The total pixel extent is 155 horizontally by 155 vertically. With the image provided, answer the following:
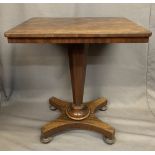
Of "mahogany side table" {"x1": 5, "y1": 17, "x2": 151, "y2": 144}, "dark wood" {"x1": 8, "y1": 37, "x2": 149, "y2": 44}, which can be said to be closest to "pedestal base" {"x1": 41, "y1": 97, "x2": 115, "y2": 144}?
"mahogany side table" {"x1": 5, "y1": 17, "x2": 151, "y2": 144}

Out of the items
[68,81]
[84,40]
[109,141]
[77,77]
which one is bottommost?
[109,141]

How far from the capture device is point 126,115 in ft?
5.27

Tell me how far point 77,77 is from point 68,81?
1.48 feet

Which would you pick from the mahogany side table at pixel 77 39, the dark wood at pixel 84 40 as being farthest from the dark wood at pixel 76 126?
the dark wood at pixel 84 40

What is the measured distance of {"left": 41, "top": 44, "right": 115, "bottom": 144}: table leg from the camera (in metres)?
1.23

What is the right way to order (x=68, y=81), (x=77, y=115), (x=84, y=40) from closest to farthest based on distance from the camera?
(x=84, y=40)
(x=77, y=115)
(x=68, y=81)

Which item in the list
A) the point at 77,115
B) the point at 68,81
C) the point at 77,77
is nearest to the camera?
the point at 77,77

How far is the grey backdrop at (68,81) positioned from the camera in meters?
1.38

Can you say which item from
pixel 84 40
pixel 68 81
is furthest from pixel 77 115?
pixel 84 40

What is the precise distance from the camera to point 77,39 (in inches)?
37.2

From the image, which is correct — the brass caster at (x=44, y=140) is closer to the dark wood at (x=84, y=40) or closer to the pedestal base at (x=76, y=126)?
the pedestal base at (x=76, y=126)

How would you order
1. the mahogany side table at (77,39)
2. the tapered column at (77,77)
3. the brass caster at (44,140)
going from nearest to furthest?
the mahogany side table at (77,39) → the tapered column at (77,77) → the brass caster at (44,140)

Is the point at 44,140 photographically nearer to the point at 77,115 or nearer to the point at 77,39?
the point at 77,115

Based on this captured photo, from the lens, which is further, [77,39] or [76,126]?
[76,126]
